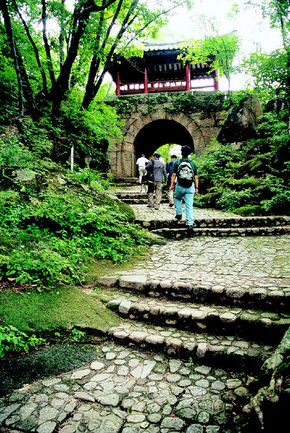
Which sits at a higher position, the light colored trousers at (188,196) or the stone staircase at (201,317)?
the light colored trousers at (188,196)

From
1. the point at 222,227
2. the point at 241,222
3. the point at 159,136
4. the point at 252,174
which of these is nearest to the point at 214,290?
the point at 222,227

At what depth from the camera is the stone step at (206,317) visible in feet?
7.75

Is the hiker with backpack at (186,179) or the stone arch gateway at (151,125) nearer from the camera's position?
the hiker with backpack at (186,179)

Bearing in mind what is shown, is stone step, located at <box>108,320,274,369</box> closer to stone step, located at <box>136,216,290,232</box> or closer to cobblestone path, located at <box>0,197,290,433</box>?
cobblestone path, located at <box>0,197,290,433</box>

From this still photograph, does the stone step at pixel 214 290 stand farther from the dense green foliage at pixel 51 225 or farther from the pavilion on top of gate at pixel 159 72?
the pavilion on top of gate at pixel 159 72

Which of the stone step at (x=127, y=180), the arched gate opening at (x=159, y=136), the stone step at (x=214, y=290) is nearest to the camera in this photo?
the stone step at (x=214, y=290)

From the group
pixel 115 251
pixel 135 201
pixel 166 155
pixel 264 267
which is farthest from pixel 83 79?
pixel 166 155

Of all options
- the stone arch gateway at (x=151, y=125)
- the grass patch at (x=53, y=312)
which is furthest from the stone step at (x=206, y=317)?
the stone arch gateway at (x=151, y=125)

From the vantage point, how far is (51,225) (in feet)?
13.8

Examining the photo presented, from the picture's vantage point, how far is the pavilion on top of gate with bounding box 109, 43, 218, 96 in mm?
15905

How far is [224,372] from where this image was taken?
215 cm

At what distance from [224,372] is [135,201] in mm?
8815

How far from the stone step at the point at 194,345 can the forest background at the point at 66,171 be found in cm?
42

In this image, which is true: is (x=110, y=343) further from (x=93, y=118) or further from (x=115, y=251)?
(x=93, y=118)
